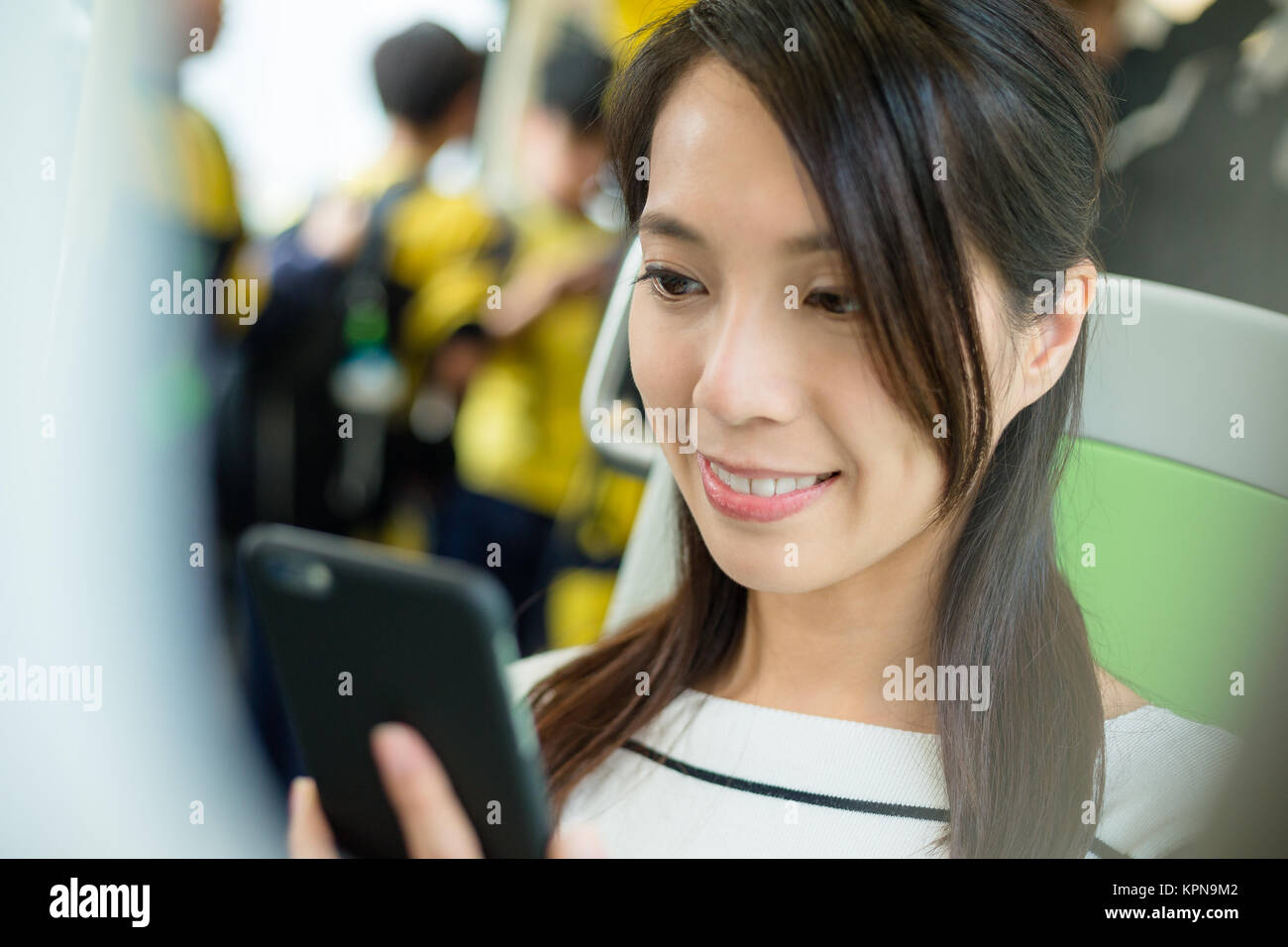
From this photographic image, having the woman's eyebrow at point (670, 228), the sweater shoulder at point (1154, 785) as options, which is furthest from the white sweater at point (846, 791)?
the woman's eyebrow at point (670, 228)

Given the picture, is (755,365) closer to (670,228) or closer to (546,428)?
(670,228)

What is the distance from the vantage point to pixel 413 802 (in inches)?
30.5

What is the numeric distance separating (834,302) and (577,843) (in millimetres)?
479

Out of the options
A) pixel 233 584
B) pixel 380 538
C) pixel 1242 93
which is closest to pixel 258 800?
pixel 233 584

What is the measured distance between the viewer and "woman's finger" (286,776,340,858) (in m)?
0.83

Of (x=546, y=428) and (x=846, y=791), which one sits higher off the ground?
(x=546, y=428)

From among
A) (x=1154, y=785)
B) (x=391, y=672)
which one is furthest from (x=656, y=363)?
(x=1154, y=785)

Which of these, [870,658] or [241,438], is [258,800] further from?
[870,658]

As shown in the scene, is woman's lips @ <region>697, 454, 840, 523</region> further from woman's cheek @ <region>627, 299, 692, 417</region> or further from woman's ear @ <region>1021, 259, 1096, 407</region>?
woman's ear @ <region>1021, 259, 1096, 407</region>

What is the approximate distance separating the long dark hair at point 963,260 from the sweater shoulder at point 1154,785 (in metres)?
0.02

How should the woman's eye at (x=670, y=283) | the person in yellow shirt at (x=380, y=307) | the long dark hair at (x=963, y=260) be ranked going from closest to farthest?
the long dark hair at (x=963, y=260) → the woman's eye at (x=670, y=283) → the person in yellow shirt at (x=380, y=307)

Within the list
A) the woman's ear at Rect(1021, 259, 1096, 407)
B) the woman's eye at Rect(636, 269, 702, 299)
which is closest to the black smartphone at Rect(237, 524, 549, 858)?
the woman's eye at Rect(636, 269, 702, 299)

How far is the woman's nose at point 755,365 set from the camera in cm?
75

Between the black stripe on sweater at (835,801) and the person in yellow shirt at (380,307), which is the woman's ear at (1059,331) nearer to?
the black stripe on sweater at (835,801)
